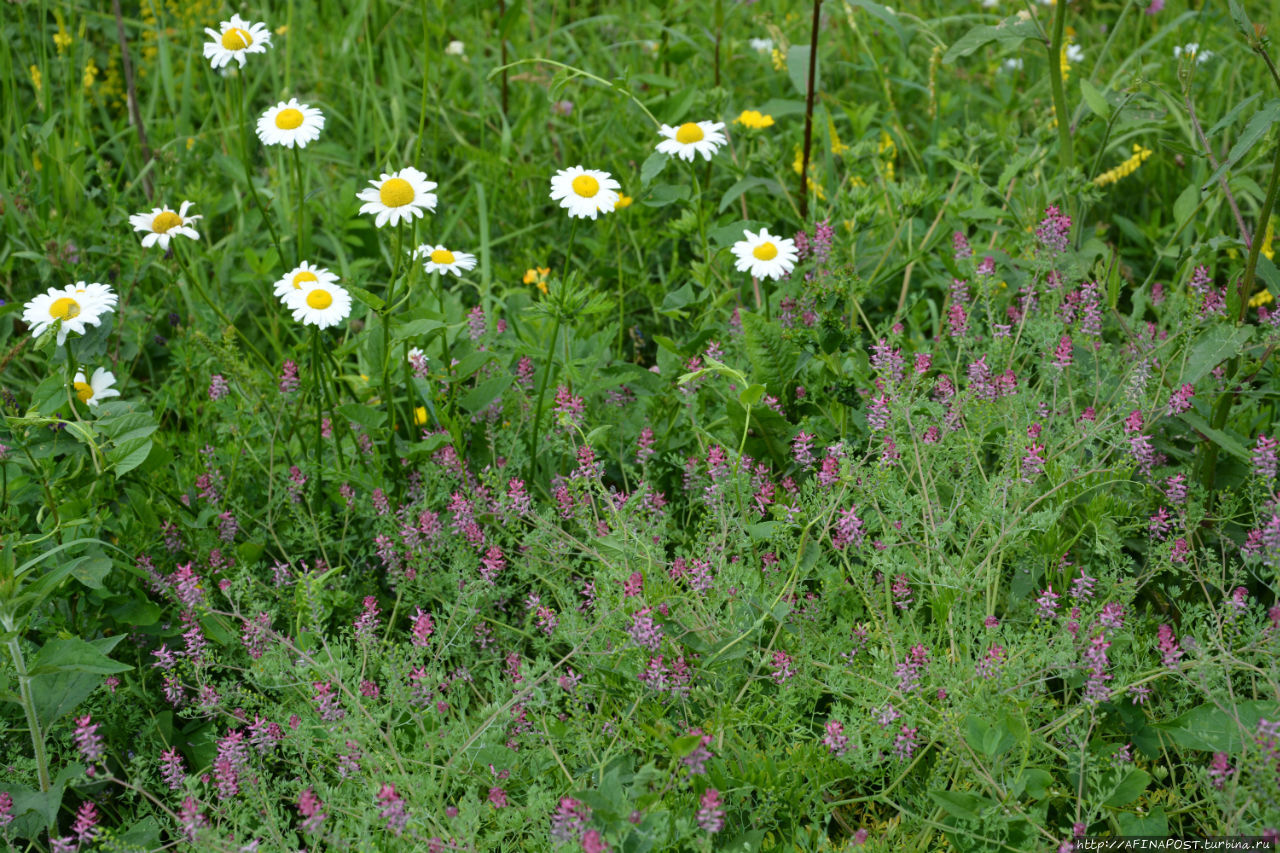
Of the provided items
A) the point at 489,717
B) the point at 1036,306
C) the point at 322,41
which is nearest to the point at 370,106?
the point at 322,41

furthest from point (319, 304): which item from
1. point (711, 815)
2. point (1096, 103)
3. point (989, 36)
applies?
point (1096, 103)

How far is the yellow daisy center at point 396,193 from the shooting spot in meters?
2.02

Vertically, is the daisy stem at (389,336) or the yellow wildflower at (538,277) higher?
the daisy stem at (389,336)

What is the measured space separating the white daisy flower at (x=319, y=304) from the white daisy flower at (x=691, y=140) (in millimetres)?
752

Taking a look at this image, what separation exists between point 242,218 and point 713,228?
4.44ft

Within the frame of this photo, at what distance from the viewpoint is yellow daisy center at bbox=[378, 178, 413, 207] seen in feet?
6.63

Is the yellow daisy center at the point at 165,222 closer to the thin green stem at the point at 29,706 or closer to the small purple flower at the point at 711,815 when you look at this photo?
the thin green stem at the point at 29,706

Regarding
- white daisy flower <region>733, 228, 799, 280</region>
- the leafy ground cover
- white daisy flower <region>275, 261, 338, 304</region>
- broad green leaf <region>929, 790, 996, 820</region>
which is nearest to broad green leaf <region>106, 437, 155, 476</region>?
the leafy ground cover

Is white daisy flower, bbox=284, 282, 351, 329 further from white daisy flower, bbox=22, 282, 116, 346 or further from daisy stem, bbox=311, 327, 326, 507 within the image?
white daisy flower, bbox=22, 282, 116, 346

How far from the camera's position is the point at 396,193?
202cm

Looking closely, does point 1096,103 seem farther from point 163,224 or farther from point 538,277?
point 163,224

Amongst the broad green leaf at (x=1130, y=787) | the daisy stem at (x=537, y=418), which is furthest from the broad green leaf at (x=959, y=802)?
the daisy stem at (x=537, y=418)

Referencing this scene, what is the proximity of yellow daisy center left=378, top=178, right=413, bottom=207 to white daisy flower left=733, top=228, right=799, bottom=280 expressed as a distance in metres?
0.67

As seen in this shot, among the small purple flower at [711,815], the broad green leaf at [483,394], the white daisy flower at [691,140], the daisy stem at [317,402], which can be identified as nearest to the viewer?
the small purple flower at [711,815]
